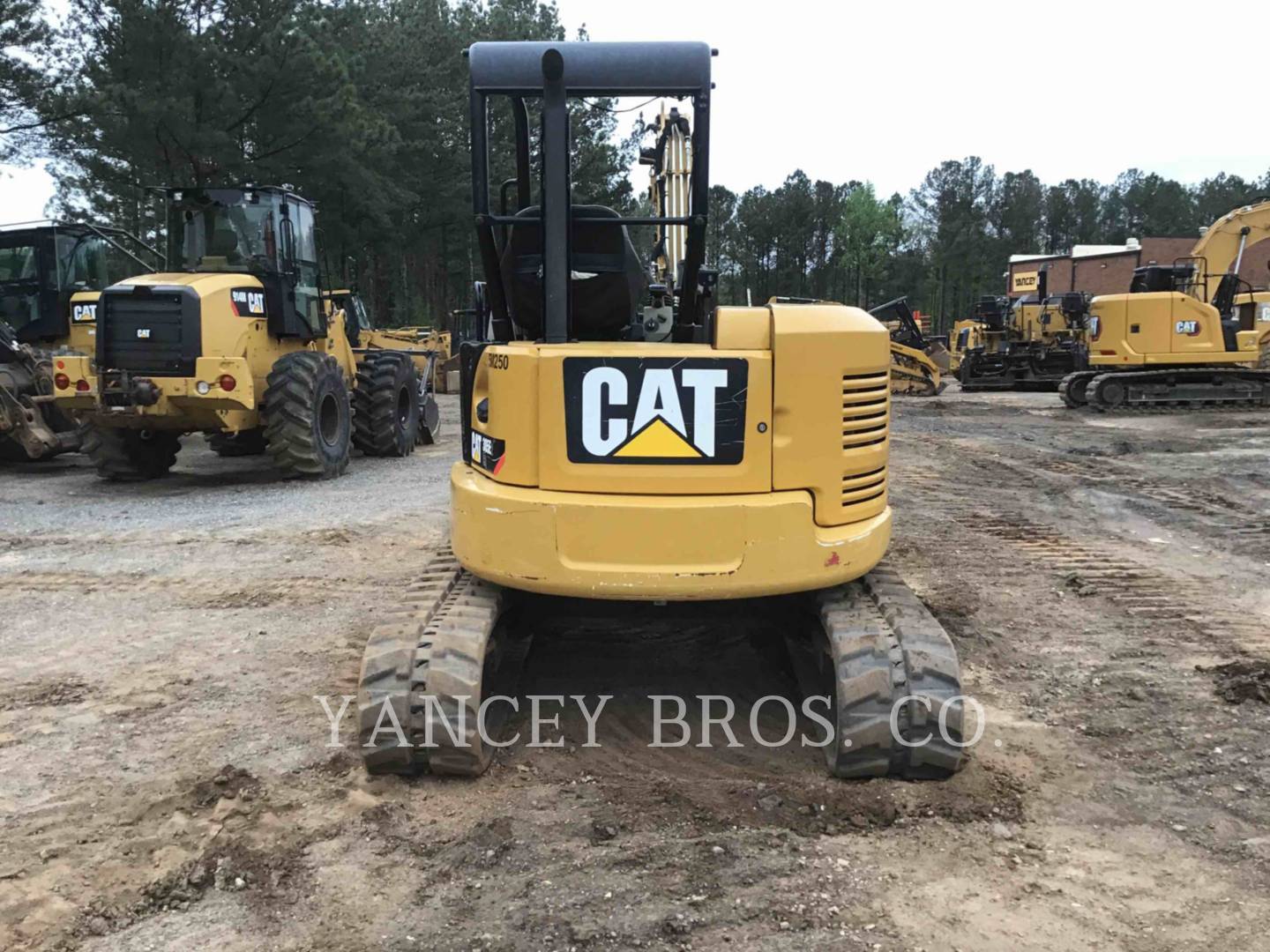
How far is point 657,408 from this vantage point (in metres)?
3.55

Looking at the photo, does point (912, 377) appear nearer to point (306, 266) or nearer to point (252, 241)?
point (306, 266)

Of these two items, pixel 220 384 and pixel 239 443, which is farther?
pixel 239 443

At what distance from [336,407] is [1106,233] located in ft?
271

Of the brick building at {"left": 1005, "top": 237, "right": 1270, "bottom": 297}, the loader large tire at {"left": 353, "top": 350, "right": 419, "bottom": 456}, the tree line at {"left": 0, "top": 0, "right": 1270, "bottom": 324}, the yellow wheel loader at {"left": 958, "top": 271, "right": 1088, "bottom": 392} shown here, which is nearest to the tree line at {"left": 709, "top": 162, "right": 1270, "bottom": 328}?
the brick building at {"left": 1005, "top": 237, "right": 1270, "bottom": 297}

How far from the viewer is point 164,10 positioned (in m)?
19.2

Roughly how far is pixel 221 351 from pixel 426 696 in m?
6.97

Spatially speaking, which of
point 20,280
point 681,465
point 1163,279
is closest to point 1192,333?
point 1163,279

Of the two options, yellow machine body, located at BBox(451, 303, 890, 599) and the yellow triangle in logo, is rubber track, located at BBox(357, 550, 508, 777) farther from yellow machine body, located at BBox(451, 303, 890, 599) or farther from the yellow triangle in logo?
the yellow triangle in logo

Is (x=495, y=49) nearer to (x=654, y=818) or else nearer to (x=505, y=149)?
(x=505, y=149)

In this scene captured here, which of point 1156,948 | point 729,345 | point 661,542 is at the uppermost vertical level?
point 729,345

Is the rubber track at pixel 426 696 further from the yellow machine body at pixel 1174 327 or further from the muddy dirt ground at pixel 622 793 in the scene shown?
the yellow machine body at pixel 1174 327

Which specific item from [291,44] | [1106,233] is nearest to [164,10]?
[291,44]

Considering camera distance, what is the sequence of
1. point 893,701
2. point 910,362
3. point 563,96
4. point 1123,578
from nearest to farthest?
point 893,701
point 563,96
point 1123,578
point 910,362

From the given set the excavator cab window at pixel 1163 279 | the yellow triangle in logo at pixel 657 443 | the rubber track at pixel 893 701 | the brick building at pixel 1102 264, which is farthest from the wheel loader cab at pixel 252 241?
the brick building at pixel 1102 264
